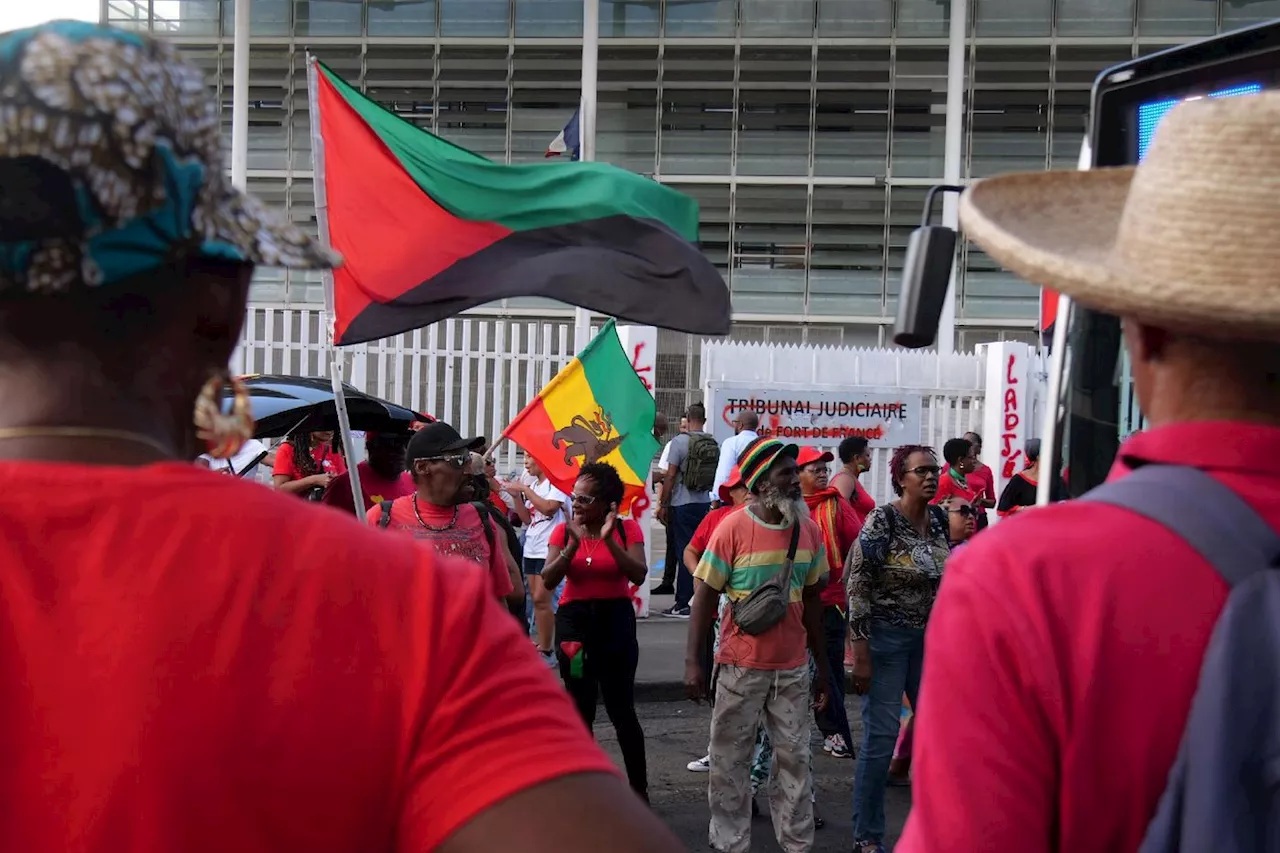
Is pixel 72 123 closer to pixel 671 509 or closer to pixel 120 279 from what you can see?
pixel 120 279

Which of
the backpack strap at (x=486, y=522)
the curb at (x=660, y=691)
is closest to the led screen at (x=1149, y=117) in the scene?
the backpack strap at (x=486, y=522)

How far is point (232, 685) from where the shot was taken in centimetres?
122

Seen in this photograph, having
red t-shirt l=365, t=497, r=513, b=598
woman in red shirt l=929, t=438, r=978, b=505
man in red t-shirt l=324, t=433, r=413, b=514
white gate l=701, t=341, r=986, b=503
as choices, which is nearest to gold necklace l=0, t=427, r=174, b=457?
red t-shirt l=365, t=497, r=513, b=598

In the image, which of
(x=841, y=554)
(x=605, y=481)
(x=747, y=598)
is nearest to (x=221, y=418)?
(x=747, y=598)

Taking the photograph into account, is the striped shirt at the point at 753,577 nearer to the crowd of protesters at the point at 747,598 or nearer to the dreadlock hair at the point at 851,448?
the crowd of protesters at the point at 747,598

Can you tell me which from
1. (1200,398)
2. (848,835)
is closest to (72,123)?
(1200,398)

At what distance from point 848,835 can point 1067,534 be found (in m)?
5.48

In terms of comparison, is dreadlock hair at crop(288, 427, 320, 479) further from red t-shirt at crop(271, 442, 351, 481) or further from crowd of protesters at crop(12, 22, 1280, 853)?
crowd of protesters at crop(12, 22, 1280, 853)

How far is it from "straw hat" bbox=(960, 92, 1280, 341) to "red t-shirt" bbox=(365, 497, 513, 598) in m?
4.65

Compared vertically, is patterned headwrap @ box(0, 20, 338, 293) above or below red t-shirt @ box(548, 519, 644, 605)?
above

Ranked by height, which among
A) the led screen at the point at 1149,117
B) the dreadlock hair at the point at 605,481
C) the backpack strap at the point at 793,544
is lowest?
the backpack strap at the point at 793,544

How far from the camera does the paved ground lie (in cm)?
675

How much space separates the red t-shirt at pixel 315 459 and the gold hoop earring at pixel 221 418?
752 cm

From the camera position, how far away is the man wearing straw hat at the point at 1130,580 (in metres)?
1.61
